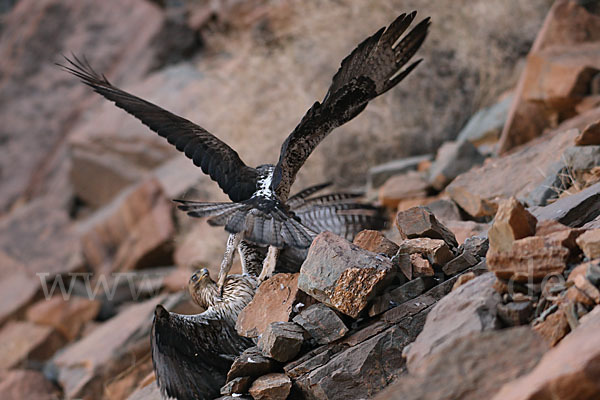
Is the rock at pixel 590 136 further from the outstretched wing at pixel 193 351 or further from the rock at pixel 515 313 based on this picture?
the outstretched wing at pixel 193 351

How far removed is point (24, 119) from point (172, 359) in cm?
1160

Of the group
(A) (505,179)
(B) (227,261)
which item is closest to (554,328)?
(B) (227,261)

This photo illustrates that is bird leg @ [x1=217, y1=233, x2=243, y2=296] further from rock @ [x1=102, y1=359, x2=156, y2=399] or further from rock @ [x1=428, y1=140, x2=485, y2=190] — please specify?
rock @ [x1=428, y1=140, x2=485, y2=190]

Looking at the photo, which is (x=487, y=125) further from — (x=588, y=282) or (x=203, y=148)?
(x=588, y=282)

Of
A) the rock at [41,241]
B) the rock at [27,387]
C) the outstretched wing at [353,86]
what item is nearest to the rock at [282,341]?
the outstretched wing at [353,86]

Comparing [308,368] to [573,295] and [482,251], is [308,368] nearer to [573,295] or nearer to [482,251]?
[482,251]

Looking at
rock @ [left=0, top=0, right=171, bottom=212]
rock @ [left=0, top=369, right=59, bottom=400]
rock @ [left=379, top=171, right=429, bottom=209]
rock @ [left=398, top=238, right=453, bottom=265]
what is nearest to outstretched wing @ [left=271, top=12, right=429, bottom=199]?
rock @ [left=398, top=238, right=453, bottom=265]

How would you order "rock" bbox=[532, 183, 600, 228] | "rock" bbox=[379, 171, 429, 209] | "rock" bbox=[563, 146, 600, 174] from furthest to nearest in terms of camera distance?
"rock" bbox=[379, 171, 429, 209] → "rock" bbox=[563, 146, 600, 174] → "rock" bbox=[532, 183, 600, 228]

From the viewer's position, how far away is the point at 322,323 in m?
2.94

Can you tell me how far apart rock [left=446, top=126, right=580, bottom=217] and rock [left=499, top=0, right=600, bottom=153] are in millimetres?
685

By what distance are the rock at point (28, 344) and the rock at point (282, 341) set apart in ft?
19.3

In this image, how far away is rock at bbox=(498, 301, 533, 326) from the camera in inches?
89.9

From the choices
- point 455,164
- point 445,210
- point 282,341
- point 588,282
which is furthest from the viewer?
point 455,164

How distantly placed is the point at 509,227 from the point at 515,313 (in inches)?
13.4
